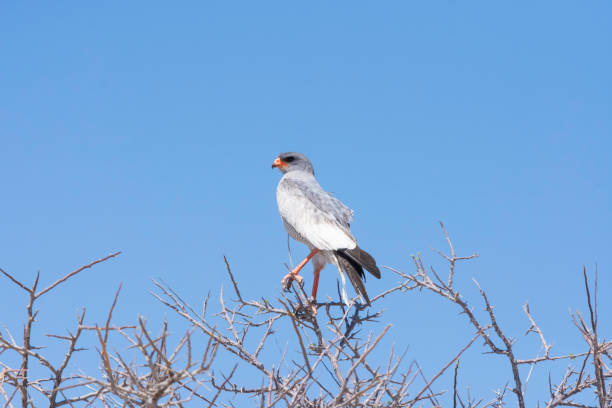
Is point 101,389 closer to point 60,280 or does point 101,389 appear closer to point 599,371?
point 60,280

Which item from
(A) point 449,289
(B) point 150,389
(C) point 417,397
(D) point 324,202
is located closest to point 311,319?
(A) point 449,289

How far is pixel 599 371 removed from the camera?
12.0ft

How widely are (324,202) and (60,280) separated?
15.7ft

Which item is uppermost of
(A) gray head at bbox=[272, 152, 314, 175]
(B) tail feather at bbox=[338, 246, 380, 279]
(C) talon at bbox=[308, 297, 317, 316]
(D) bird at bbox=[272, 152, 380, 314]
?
(A) gray head at bbox=[272, 152, 314, 175]

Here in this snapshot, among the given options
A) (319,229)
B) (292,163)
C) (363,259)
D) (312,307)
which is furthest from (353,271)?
(292,163)

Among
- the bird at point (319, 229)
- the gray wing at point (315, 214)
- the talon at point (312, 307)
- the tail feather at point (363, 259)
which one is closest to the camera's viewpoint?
the talon at point (312, 307)

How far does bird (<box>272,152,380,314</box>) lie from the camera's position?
238 inches

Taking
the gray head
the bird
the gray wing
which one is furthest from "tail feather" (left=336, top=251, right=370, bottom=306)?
the gray head

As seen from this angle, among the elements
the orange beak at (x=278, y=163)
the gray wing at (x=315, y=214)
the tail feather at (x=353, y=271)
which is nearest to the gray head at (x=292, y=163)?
the orange beak at (x=278, y=163)

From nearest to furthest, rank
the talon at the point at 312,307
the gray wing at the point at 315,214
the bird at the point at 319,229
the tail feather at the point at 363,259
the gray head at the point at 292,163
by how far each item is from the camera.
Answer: the talon at the point at 312,307 → the tail feather at the point at 363,259 → the bird at the point at 319,229 → the gray wing at the point at 315,214 → the gray head at the point at 292,163

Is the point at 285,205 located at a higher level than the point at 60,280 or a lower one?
higher

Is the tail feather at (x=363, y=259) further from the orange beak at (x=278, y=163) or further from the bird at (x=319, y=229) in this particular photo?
the orange beak at (x=278, y=163)

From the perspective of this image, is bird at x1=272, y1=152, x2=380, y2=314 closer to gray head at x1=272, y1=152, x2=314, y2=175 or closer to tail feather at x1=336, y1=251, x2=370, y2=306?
tail feather at x1=336, y1=251, x2=370, y2=306

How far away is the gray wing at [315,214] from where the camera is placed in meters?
6.72
